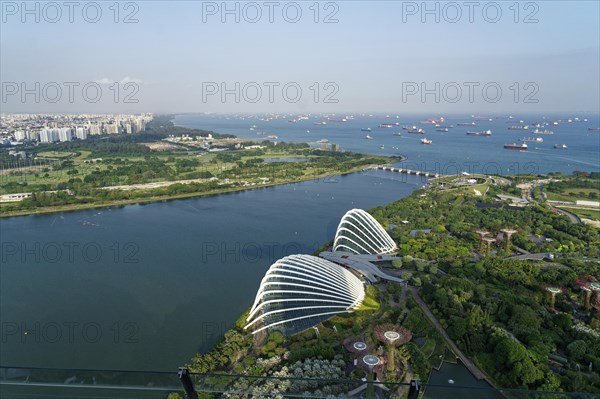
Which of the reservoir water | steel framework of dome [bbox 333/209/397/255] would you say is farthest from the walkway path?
the reservoir water

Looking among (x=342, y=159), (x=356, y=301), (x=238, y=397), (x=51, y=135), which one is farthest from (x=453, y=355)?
(x=51, y=135)

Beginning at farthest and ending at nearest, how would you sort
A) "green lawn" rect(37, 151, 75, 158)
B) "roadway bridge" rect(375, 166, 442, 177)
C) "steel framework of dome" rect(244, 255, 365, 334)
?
"green lawn" rect(37, 151, 75, 158)
"roadway bridge" rect(375, 166, 442, 177)
"steel framework of dome" rect(244, 255, 365, 334)

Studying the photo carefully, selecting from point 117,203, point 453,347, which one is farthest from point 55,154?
point 453,347

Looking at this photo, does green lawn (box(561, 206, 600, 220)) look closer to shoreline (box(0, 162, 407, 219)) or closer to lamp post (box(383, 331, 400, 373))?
shoreline (box(0, 162, 407, 219))

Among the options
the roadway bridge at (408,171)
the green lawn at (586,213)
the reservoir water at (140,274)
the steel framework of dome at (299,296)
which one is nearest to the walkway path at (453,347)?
the steel framework of dome at (299,296)

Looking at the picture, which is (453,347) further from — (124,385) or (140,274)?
(140,274)

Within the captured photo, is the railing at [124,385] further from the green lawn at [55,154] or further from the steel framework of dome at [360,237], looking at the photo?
the green lawn at [55,154]
